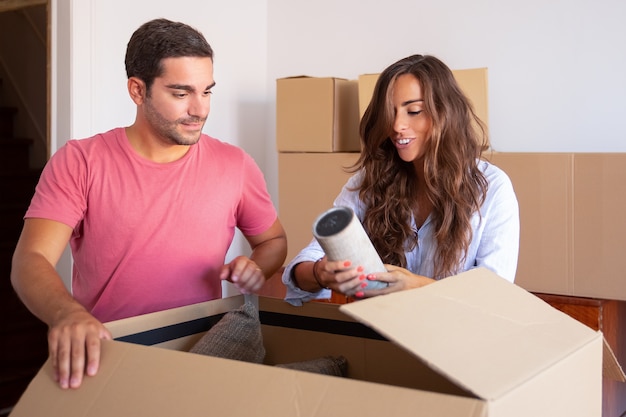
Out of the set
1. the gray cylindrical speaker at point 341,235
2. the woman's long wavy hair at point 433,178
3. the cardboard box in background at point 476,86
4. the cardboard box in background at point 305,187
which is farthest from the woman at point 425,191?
the cardboard box in background at point 305,187

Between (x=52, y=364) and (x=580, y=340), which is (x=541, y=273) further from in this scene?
(x=52, y=364)

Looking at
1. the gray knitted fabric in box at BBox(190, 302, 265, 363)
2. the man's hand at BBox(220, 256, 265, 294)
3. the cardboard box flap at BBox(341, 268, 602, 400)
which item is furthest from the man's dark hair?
the cardboard box flap at BBox(341, 268, 602, 400)

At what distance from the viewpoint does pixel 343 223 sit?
1.04 meters

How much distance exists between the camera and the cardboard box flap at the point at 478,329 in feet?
2.49

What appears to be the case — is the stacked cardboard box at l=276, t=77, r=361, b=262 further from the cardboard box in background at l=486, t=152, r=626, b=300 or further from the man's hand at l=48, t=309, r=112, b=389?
the man's hand at l=48, t=309, r=112, b=389

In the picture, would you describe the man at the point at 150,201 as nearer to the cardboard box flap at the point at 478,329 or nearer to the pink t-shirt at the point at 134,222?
the pink t-shirt at the point at 134,222

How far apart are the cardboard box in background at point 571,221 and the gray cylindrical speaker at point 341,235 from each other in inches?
55.7

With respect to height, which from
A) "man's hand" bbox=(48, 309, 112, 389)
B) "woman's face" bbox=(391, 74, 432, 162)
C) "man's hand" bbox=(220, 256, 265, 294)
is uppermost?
"woman's face" bbox=(391, 74, 432, 162)

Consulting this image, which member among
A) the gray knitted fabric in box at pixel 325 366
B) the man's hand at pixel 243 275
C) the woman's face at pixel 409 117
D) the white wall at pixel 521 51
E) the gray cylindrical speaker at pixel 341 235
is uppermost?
the white wall at pixel 521 51

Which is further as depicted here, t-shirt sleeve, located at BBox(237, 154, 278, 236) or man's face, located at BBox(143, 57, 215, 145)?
t-shirt sleeve, located at BBox(237, 154, 278, 236)

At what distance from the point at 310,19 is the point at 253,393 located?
2981 mm

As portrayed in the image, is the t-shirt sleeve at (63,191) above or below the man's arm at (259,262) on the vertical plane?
above

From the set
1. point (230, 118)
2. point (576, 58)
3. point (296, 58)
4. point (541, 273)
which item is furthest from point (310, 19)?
point (541, 273)

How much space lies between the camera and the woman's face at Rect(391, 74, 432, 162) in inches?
62.8
